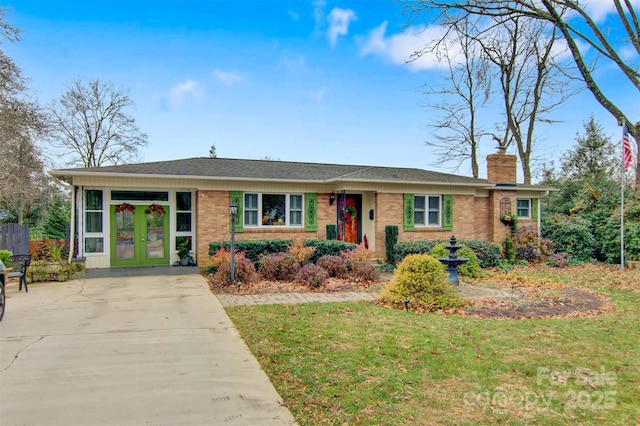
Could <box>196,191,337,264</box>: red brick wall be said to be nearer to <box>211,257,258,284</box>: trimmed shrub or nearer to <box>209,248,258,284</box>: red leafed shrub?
<box>209,248,258,284</box>: red leafed shrub

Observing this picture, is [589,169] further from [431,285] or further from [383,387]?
[383,387]

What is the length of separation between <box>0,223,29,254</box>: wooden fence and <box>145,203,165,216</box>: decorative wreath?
4.13m

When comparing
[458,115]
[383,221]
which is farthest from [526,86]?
[383,221]

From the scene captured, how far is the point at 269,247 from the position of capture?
41.7 ft

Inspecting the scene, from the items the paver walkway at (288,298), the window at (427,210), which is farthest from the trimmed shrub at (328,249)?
the window at (427,210)

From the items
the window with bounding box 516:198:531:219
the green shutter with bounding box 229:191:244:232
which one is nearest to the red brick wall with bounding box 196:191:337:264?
the green shutter with bounding box 229:191:244:232

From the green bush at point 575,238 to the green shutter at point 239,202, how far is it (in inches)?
491

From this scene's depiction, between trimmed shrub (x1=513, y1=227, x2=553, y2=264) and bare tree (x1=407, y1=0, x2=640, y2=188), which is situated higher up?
bare tree (x1=407, y1=0, x2=640, y2=188)

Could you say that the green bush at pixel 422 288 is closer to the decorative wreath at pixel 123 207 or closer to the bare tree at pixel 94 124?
the decorative wreath at pixel 123 207

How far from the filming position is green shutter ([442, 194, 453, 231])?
15586 millimetres

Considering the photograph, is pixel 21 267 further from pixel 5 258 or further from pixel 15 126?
pixel 15 126

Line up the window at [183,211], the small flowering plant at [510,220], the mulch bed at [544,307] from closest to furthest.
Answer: the mulch bed at [544,307] → the window at [183,211] → the small flowering plant at [510,220]

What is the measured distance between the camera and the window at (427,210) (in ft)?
Result: 50.6

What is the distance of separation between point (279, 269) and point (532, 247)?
1064 cm
